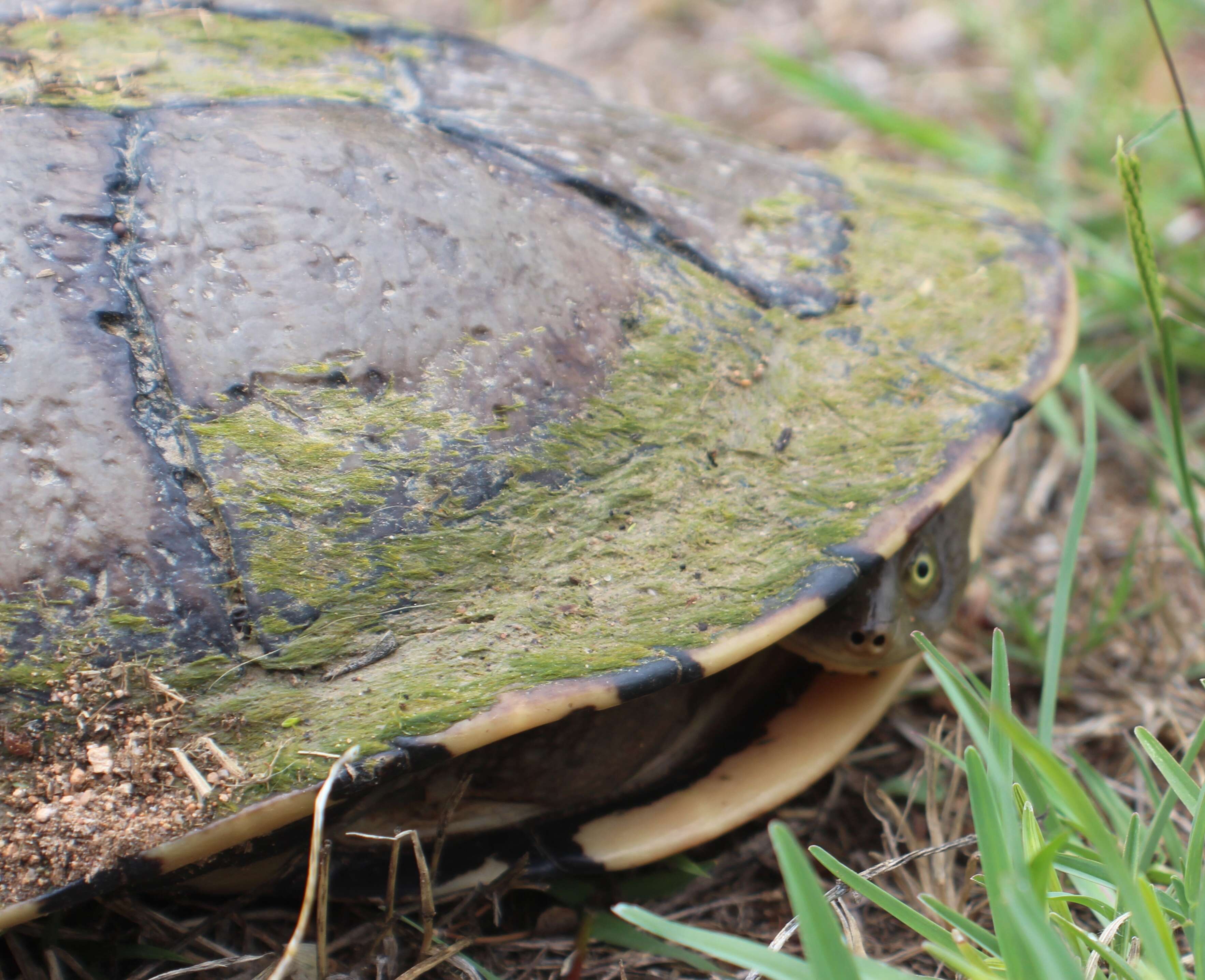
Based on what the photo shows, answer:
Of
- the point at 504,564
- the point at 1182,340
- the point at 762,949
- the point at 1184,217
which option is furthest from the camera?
the point at 1184,217

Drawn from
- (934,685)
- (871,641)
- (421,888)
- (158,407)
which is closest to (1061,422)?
(934,685)

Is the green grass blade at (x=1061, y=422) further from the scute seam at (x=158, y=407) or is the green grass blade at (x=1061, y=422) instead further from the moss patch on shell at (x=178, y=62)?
the scute seam at (x=158, y=407)

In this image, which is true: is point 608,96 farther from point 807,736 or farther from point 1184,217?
point 1184,217

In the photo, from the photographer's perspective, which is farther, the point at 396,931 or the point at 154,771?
the point at 396,931

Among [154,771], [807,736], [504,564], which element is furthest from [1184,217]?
[154,771]

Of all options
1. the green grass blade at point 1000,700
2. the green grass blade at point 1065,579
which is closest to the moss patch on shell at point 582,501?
the green grass blade at point 1065,579

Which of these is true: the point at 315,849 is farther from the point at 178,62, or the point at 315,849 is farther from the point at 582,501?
the point at 178,62

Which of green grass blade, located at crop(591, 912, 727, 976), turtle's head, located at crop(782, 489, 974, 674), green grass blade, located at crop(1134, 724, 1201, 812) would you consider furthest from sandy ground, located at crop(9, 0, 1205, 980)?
green grass blade, located at crop(1134, 724, 1201, 812)
